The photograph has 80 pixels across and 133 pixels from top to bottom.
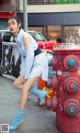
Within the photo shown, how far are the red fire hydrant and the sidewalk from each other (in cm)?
30

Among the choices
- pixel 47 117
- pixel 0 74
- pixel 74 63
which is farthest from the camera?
pixel 0 74

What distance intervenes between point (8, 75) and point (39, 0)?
2550 cm

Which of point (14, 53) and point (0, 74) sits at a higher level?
point (14, 53)

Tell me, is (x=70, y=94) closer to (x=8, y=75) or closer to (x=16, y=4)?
(x=8, y=75)

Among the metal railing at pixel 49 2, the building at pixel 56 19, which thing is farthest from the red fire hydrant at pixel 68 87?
the metal railing at pixel 49 2

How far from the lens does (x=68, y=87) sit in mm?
5281

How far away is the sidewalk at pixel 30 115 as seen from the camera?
5.72 meters

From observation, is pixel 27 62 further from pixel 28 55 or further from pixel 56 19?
pixel 56 19

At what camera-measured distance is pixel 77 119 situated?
541 centimetres

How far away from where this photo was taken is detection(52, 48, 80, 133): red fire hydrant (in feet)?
17.3

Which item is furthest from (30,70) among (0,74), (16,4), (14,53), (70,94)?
(16,4)

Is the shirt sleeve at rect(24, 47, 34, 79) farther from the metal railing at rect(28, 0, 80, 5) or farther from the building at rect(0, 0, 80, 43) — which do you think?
the metal railing at rect(28, 0, 80, 5)

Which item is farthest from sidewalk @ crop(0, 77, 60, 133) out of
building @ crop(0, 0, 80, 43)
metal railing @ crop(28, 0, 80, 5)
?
metal railing @ crop(28, 0, 80, 5)

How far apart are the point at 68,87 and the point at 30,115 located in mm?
1529
